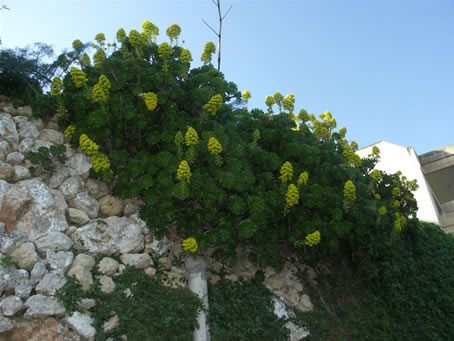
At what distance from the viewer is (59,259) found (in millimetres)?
3701

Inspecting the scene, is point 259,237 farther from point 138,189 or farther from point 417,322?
point 417,322

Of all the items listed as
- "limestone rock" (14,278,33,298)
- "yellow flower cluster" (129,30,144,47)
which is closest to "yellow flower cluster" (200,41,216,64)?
"yellow flower cluster" (129,30,144,47)

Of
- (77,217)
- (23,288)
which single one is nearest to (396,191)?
(77,217)

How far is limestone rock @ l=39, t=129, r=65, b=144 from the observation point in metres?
4.57

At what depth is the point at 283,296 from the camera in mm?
5023

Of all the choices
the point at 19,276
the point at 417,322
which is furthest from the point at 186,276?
the point at 417,322

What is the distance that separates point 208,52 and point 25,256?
3535 mm

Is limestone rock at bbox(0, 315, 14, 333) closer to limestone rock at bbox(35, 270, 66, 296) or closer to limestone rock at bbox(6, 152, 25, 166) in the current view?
limestone rock at bbox(35, 270, 66, 296)

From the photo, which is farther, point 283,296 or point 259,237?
point 283,296

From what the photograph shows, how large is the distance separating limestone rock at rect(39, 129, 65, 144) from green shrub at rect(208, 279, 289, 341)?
2589 mm

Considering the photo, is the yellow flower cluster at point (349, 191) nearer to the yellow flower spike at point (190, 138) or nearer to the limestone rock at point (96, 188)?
the yellow flower spike at point (190, 138)

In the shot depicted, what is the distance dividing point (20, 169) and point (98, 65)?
62.8 inches

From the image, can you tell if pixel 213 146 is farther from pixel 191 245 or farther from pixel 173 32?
pixel 173 32

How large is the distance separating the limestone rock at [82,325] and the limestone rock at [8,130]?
2180 mm
